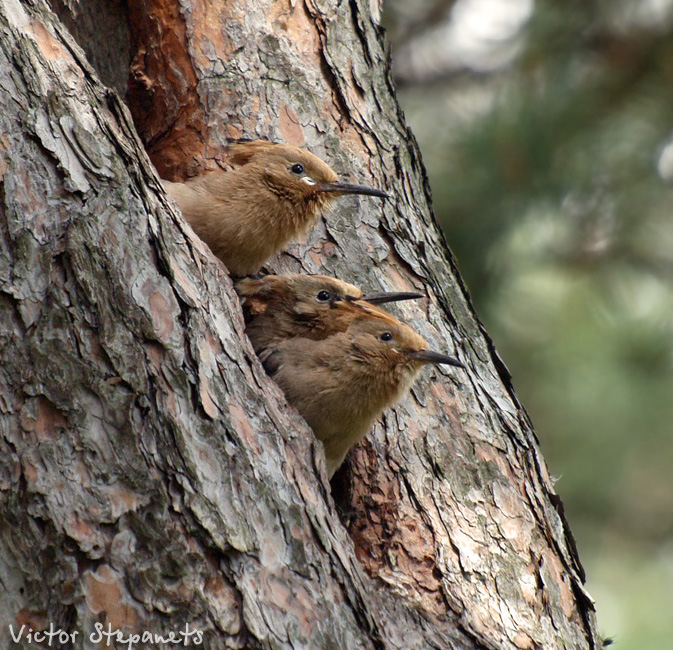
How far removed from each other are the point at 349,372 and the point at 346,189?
3.27ft

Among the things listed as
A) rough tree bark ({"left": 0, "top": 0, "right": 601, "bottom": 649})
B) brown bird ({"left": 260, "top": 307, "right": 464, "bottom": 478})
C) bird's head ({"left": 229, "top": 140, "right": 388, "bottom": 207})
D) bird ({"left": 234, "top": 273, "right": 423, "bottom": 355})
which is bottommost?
rough tree bark ({"left": 0, "top": 0, "right": 601, "bottom": 649})

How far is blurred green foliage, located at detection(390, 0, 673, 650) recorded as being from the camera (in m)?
6.73

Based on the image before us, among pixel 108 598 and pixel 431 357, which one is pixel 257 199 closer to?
pixel 431 357

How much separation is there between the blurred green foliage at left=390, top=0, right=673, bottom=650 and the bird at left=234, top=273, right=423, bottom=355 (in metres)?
3.14

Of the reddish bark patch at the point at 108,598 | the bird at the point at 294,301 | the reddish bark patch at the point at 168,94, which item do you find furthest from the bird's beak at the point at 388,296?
the reddish bark patch at the point at 108,598

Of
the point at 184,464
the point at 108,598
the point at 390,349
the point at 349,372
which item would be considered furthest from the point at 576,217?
the point at 108,598

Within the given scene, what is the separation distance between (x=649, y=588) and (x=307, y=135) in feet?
22.9

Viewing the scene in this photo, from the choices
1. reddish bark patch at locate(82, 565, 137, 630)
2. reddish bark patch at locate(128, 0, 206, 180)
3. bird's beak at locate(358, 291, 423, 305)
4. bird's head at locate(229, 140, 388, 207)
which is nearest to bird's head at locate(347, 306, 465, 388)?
bird's beak at locate(358, 291, 423, 305)

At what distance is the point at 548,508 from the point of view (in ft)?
11.7

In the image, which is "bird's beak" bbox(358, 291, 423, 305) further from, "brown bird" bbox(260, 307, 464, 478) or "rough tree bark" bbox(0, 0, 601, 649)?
"rough tree bark" bbox(0, 0, 601, 649)

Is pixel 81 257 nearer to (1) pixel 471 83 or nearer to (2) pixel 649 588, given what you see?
(1) pixel 471 83

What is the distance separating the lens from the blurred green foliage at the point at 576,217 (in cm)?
673

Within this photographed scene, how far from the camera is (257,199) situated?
3.96 metres

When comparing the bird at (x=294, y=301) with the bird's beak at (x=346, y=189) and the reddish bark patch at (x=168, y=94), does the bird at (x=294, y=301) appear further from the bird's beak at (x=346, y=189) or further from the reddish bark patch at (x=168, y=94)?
the reddish bark patch at (x=168, y=94)
